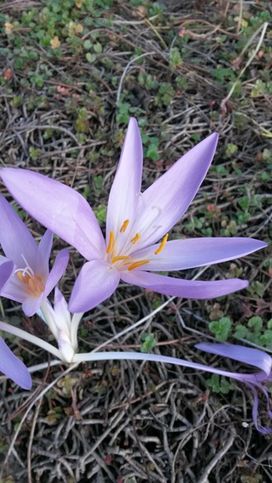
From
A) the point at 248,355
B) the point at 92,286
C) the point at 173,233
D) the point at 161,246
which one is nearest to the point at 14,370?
the point at 92,286

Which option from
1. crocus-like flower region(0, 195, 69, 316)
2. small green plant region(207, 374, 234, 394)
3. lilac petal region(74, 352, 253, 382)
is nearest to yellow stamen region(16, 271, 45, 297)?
crocus-like flower region(0, 195, 69, 316)

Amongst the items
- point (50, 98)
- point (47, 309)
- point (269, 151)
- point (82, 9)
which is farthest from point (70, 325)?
point (82, 9)

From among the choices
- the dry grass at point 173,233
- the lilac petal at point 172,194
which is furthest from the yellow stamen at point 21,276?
the dry grass at point 173,233

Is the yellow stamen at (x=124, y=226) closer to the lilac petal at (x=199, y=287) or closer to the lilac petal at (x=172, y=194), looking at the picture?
the lilac petal at (x=172, y=194)

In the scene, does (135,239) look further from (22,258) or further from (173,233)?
(173,233)

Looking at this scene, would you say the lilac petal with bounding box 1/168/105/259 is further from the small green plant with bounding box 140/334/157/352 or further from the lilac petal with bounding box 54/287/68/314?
the small green plant with bounding box 140/334/157/352

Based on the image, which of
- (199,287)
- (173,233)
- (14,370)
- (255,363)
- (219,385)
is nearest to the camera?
(199,287)
